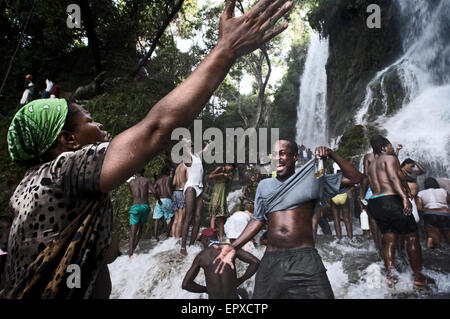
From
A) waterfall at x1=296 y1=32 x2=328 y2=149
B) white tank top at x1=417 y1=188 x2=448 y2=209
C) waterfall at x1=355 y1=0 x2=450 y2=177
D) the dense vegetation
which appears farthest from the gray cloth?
waterfall at x1=296 y1=32 x2=328 y2=149

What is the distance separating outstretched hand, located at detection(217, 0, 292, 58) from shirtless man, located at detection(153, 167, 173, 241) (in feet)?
18.1

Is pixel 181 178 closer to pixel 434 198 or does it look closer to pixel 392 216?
pixel 392 216

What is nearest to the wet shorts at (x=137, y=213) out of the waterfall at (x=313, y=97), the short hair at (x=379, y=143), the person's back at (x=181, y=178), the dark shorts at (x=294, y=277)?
the person's back at (x=181, y=178)

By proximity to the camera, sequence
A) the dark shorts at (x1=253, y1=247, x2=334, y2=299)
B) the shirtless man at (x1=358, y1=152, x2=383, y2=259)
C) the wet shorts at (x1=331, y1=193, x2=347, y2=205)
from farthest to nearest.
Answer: the wet shorts at (x1=331, y1=193, x2=347, y2=205) → the shirtless man at (x1=358, y1=152, x2=383, y2=259) → the dark shorts at (x1=253, y1=247, x2=334, y2=299)

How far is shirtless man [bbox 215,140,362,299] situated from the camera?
2693mm

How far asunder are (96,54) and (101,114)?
1694 millimetres

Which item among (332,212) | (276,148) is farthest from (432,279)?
(276,148)

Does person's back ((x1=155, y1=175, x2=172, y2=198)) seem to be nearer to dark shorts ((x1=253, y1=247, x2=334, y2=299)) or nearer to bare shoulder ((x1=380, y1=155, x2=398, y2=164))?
dark shorts ((x1=253, y1=247, x2=334, y2=299))

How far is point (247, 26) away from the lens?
3.05 ft

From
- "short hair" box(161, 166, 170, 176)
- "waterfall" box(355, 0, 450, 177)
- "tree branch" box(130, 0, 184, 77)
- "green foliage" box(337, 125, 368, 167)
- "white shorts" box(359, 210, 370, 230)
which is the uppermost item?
"tree branch" box(130, 0, 184, 77)

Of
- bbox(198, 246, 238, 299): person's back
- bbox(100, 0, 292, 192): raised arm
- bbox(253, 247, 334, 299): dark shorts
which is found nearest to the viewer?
bbox(100, 0, 292, 192): raised arm

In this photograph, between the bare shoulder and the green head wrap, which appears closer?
the green head wrap

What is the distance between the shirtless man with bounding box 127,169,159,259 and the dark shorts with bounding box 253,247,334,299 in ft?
11.0

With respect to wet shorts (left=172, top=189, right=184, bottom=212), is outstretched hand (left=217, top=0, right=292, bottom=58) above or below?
above
